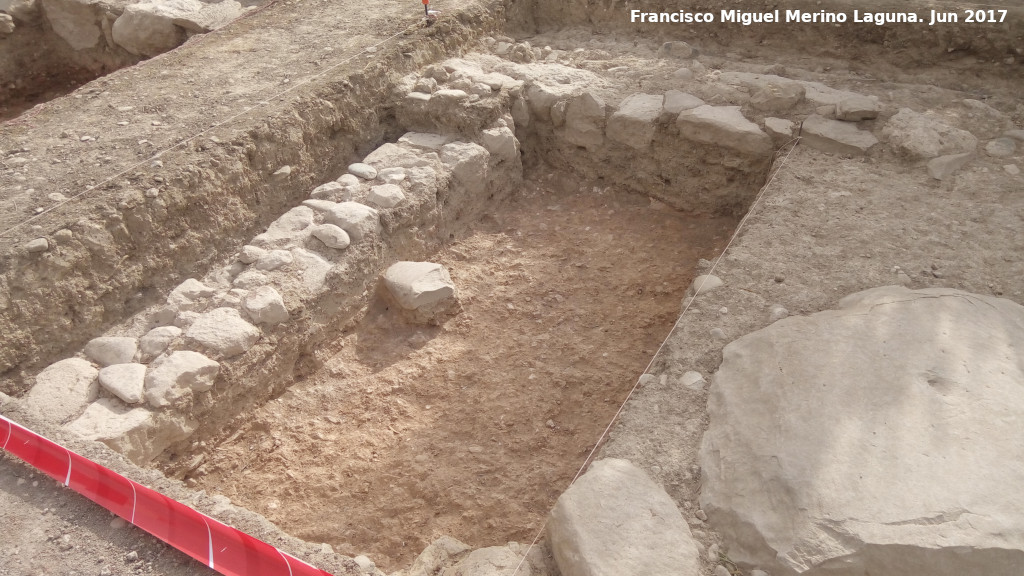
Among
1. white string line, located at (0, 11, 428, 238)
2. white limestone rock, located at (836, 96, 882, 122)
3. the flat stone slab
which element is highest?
white string line, located at (0, 11, 428, 238)

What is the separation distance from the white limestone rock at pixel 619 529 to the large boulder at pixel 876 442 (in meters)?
0.15

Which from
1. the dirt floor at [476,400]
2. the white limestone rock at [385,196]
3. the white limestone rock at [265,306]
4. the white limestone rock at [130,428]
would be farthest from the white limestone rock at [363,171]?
the white limestone rock at [130,428]

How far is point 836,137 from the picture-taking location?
3848 mm

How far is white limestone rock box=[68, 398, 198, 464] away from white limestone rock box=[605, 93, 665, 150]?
288 cm

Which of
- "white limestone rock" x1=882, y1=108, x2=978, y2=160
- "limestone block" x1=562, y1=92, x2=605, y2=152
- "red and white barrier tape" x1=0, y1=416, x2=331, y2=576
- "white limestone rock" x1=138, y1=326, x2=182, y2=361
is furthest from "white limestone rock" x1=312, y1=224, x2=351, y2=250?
"white limestone rock" x1=882, y1=108, x2=978, y2=160

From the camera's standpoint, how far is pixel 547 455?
122 inches

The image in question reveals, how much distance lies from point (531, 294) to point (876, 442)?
6.81 feet

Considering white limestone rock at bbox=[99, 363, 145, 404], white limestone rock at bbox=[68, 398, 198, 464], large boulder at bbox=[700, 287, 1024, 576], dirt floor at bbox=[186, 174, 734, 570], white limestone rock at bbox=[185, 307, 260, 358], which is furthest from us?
white limestone rock at bbox=[185, 307, 260, 358]

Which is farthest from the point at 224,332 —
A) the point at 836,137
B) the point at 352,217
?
the point at 836,137

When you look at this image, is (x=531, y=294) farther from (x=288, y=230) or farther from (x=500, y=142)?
(x=288, y=230)

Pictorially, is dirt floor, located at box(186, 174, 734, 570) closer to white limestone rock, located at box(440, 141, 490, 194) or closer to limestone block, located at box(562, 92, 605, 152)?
white limestone rock, located at box(440, 141, 490, 194)

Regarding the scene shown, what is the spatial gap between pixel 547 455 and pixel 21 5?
19.9ft

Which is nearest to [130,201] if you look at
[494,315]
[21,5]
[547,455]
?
[494,315]

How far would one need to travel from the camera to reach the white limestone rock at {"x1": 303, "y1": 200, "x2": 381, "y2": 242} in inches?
143
